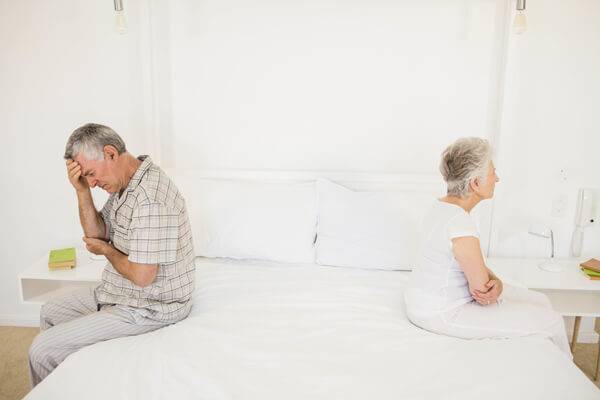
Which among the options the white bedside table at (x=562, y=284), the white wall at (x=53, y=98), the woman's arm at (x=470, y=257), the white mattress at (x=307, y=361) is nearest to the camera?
the white mattress at (x=307, y=361)

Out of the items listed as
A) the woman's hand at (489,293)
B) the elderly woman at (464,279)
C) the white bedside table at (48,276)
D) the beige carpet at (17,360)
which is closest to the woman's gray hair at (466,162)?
the elderly woman at (464,279)

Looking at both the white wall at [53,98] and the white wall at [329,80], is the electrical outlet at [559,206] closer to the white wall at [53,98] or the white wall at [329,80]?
the white wall at [329,80]

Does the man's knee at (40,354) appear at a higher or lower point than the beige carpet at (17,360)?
higher

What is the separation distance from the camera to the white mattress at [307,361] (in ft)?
4.43

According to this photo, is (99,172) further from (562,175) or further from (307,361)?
(562,175)

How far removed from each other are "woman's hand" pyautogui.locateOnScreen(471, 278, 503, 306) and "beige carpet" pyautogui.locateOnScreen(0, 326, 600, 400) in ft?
3.75

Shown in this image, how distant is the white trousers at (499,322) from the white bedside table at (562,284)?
1.40 ft

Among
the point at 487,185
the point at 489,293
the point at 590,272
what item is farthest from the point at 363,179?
the point at 590,272

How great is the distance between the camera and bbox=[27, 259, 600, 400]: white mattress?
1.35 metres

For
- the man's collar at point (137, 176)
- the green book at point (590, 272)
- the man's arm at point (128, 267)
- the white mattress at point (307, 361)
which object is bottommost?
the white mattress at point (307, 361)

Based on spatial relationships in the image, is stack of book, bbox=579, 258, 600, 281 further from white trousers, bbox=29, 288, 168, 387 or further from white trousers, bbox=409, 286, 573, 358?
white trousers, bbox=29, 288, 168, 387

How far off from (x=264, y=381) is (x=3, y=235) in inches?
86.9

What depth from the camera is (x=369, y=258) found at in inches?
88.6

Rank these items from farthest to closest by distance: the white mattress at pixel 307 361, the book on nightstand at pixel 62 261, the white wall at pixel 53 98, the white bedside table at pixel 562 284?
the white wall at pixel 53 98
the book on nightstand at pixel 62 261
the white bedside table at pixel 562 284
the white mattress at pixel 307 361
